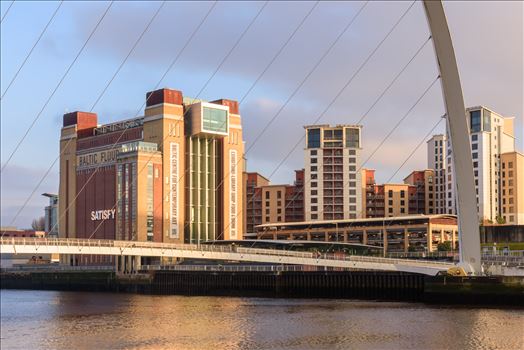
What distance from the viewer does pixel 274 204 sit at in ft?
462

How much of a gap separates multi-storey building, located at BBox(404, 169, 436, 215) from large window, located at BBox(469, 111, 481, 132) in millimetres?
13862

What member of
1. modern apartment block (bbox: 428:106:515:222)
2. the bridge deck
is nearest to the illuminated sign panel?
modern apartment block (bbox: 428:106:515:222)

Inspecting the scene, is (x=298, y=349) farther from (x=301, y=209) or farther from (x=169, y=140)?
(x=301, y=209)

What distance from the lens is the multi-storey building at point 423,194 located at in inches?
5285

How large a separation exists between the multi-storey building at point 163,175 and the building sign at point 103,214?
0.43ft

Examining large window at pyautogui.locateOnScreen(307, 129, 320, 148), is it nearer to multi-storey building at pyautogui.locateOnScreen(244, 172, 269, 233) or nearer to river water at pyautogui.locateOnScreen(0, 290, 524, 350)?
multi-storey building at pyautogui.locateOnScreen(244, 172, 269, 233)

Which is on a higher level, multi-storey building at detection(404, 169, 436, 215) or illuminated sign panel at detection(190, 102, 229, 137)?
illuminated sign panel at detection(190, 102, 229, 137)

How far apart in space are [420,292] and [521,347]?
2710 cm

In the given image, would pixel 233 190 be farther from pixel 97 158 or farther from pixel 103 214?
pixel 97 158

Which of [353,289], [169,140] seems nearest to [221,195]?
[169,140]

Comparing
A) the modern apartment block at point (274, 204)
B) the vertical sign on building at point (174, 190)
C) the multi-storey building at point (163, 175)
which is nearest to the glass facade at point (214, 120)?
the multi-storey building at point (163, 175)

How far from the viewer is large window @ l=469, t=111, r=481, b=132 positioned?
409 feet

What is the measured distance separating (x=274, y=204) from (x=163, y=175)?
38.3 metres

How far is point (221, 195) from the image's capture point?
112m
